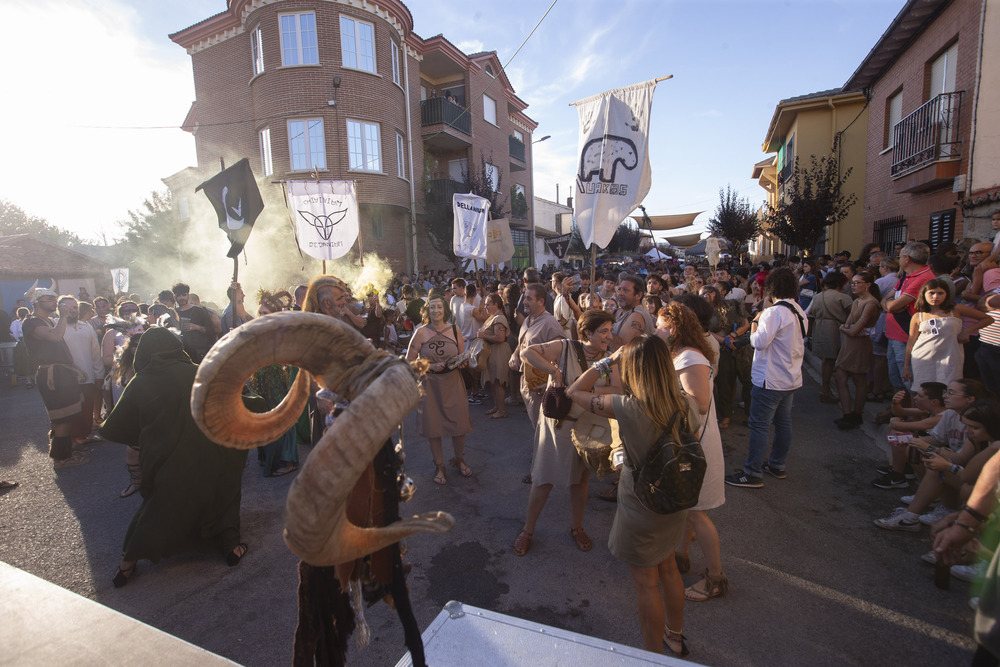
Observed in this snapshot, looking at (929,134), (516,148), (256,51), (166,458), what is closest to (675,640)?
(166,458)

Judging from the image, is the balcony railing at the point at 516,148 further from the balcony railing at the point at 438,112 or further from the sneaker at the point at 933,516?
the sneaker at the point at 933,516

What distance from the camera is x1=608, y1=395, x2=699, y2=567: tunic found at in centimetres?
231

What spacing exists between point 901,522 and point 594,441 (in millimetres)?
2624

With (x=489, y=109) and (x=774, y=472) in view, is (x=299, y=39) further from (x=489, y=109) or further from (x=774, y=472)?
(x=774, y=472)

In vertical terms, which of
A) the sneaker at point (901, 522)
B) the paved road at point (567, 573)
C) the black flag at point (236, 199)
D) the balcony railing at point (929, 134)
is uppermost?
the balcony railing at point (929, 134)

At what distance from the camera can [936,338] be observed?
441 centimetres

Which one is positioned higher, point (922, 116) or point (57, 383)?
point (922, 116)

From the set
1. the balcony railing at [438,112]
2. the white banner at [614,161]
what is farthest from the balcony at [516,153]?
the white banner at [614,161]

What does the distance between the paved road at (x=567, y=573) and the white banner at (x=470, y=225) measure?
262 inches

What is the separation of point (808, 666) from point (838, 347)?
17.6 ft

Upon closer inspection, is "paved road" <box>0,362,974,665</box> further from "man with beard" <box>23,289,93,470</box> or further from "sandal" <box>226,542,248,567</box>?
"man with beard" <box>23,289,93,470</box>

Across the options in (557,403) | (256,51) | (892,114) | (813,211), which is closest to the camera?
(557,403)

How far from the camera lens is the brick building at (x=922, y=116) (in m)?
9.09

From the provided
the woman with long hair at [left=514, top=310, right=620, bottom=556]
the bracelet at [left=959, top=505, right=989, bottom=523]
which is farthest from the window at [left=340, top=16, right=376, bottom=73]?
the bracelet at [left=959, top=505, right=989, bottom=523]
